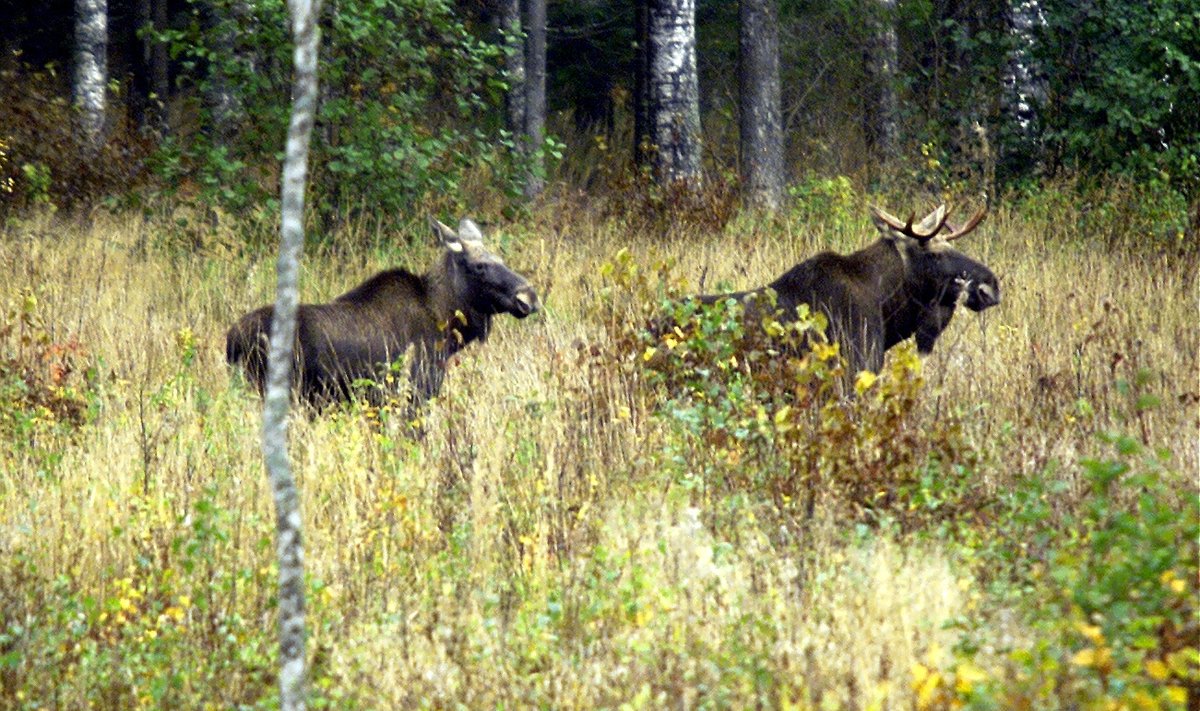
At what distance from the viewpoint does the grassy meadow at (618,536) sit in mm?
4758

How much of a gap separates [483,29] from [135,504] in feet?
66.3

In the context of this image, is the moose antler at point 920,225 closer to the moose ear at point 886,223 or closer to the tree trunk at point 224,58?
the moose ear at point 886,223

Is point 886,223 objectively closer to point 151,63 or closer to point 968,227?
point 968,227

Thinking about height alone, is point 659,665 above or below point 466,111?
below

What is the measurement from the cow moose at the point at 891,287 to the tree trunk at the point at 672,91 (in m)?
5.79

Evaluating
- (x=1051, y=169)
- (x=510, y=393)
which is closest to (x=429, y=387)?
(x=510, y=393)

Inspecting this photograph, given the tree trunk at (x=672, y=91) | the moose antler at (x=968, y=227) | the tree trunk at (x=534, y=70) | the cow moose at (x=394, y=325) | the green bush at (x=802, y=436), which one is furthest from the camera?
the tree trunk at (x=534, y=70)

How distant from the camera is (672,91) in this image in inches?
612

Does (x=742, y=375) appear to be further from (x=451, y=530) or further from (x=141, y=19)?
(x=141, y=19)

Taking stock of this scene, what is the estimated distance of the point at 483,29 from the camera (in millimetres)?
25734

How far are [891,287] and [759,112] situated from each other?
23.6ft

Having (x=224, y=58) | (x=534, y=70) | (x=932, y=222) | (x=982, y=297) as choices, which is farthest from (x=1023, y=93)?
(x=224, y=58)

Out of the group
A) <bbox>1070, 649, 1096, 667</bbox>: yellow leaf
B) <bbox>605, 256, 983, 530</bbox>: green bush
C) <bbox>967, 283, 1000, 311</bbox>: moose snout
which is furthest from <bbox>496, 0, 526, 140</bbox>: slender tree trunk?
<bbox>1070, 649, 1096, 667</bbox>: yellow leaf

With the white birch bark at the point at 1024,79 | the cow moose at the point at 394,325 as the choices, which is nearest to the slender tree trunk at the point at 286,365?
the cow moose at the point at 394,325
